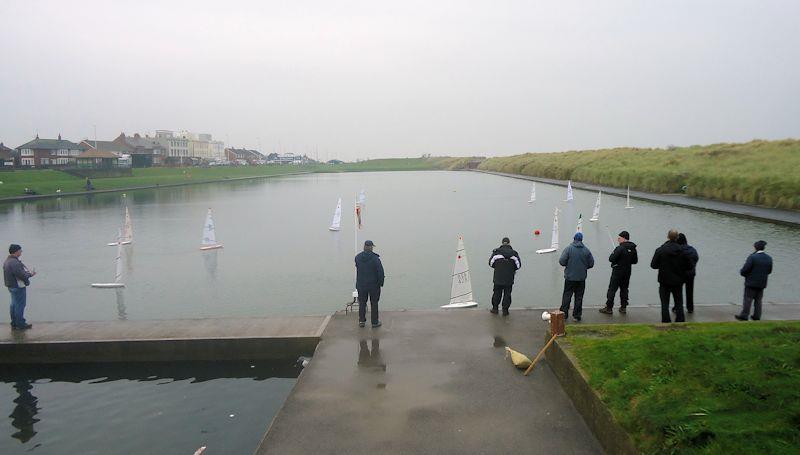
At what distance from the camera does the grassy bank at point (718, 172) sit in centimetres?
3941

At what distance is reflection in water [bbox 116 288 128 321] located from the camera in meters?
15.7

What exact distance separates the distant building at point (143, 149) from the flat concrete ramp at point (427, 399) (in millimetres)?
123997

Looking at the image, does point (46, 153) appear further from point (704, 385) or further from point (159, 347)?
point (704, 385)

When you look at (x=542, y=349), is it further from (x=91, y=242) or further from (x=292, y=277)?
(x=91, y=242)

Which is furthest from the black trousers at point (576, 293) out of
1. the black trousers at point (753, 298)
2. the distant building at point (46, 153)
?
the distant building at point (46, 153)

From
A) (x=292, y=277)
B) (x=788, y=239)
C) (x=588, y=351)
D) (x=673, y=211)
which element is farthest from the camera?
(x=673, y=211)

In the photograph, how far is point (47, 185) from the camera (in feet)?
230

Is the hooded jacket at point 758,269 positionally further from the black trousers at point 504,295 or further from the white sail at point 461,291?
the white sail at point 461,291

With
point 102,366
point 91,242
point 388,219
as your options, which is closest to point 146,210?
point 91,242

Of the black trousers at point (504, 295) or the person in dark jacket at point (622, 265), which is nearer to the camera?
the person in dark jacket at point (622, 265)

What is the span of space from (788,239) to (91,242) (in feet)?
118

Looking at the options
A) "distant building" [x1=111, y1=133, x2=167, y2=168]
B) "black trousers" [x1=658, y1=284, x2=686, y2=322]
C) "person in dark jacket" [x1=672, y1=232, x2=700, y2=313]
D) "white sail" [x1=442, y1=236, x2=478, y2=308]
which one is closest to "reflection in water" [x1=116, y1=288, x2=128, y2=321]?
"white sail" [x1=442, y1=236, x2=478, y2=308]

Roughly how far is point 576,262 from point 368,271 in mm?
4253

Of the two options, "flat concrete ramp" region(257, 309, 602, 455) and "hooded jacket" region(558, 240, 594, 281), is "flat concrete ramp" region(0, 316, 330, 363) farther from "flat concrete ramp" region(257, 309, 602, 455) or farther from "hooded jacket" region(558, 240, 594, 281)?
"hooded jacket" region(558, 240, 594, 281)
